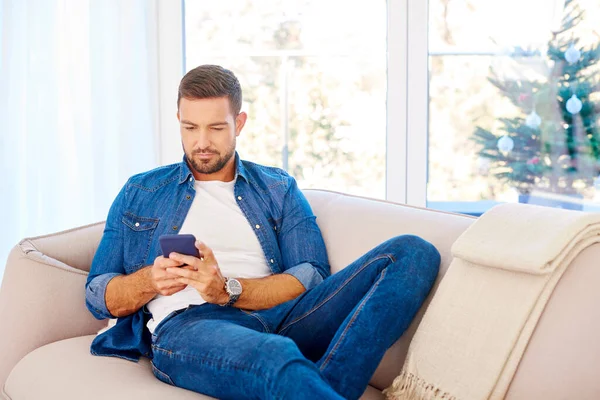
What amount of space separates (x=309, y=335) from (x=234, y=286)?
0.77 ft

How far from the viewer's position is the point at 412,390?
74.2 inches

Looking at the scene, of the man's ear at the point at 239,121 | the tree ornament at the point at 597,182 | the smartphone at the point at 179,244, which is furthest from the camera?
the tree ornament at the point at 597,182

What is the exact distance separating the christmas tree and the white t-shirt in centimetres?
197

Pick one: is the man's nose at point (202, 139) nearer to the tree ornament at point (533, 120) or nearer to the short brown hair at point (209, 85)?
the short brown hair at point (209, 85)

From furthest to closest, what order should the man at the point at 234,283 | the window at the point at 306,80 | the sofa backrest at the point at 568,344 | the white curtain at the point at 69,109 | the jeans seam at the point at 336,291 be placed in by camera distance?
the window at the point at 306,80, the white curtain at the point at 69,109, the jeans seam at the point at 336,291, the man at the point at 234,283, the sofa backrest at the point at 568,344

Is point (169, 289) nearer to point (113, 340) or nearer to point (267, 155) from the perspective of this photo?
point (113, 340)

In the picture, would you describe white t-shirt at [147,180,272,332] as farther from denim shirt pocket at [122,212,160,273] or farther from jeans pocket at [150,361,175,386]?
jeans pocket at [150,361,175,386]

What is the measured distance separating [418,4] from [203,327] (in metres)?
2.51

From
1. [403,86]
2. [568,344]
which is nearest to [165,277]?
[568,344]

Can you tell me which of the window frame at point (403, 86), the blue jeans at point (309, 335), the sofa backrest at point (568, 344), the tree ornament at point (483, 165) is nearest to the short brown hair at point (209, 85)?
the blue jeans at point (309, 335)

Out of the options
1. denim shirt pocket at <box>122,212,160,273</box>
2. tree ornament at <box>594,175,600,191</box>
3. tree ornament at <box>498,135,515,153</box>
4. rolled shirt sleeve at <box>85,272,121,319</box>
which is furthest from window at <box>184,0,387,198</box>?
rolled shirt sleeve at <box>85,272,121,319</box>

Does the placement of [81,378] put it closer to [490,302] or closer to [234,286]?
[234,286]

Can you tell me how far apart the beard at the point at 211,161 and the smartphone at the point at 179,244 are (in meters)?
0.45

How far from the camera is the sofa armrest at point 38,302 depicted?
231 centimetres
